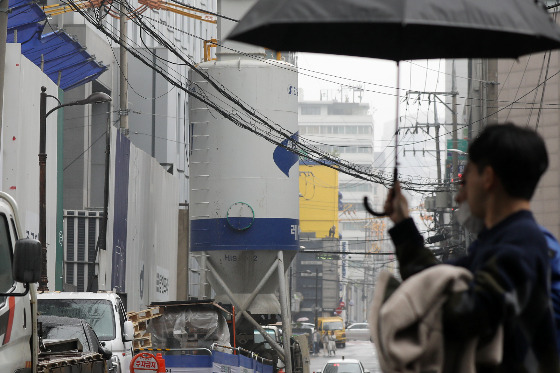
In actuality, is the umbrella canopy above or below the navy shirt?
above

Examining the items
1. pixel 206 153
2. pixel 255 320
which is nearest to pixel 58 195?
pixel 206 153

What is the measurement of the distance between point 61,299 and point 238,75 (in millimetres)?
13699

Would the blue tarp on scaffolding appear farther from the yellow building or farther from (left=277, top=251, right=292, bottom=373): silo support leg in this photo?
the yellow building

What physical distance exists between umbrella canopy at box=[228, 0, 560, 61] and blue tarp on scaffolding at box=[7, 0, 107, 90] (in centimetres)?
2173

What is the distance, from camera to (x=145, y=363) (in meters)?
18.2

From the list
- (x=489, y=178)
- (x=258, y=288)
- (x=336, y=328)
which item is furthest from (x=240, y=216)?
(x=336, y=328)

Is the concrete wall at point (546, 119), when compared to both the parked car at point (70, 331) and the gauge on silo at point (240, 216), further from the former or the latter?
the parked car at point (70, 331)

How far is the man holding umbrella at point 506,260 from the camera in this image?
3.63m

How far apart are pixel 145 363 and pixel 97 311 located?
1191 millimetres

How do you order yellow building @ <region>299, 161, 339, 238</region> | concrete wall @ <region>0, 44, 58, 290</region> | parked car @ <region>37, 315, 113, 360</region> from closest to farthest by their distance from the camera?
parked car @ <region>37, 315, 113, 360</region>
concrete wall @ <region>0, 44, 58, 290</region>
yellow building @ <region>299, 161, 339, 238</region>

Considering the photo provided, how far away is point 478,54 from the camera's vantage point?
5.06 metres

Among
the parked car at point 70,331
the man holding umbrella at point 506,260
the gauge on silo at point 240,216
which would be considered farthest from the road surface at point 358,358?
the man holding umbrella at point 506,260

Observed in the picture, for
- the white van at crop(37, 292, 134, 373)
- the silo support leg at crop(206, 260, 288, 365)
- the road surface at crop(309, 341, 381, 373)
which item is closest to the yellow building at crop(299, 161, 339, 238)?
the road surface at crop(309, 341, 381, 373)

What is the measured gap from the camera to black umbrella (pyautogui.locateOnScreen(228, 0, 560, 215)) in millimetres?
4305
